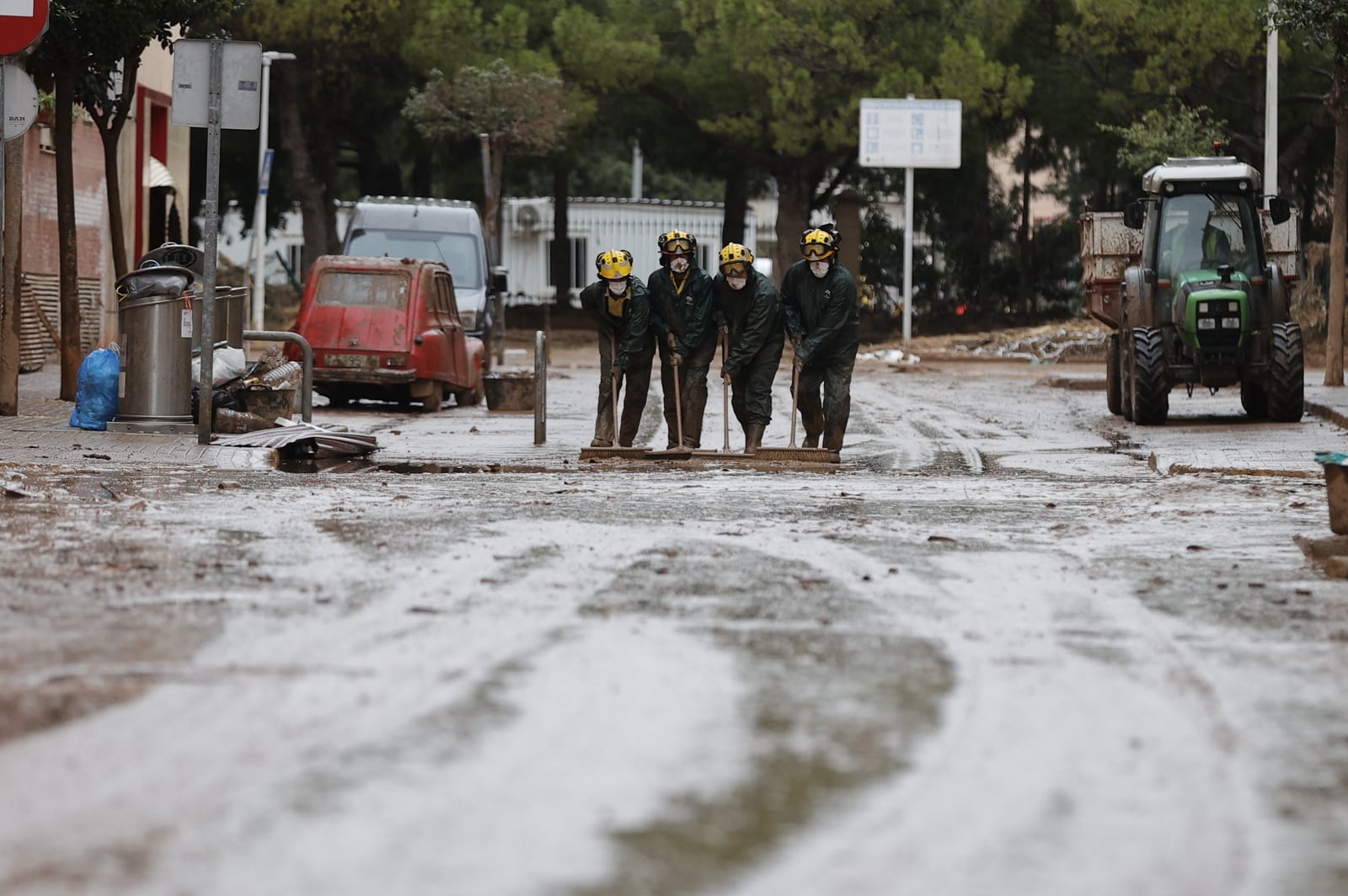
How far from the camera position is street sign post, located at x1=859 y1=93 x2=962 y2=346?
45500mm

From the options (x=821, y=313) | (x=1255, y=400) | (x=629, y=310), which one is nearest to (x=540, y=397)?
(x=629, y=310)

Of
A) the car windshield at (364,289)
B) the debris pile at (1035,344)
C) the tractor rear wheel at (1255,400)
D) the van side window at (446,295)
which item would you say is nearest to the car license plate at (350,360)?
the car windshield at (364,289)

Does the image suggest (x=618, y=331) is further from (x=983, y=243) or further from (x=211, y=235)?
(x=983, y=243)

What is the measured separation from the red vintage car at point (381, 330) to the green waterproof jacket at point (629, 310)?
6.91m

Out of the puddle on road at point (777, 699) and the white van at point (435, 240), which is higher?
the white van at point (435, 240)

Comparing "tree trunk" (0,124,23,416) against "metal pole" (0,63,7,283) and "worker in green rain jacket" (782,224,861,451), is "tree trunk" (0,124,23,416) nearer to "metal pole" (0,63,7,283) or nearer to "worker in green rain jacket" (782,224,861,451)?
"metal pole" (0,63,7,283)

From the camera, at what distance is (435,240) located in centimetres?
2878

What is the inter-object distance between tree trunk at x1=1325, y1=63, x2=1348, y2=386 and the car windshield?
11.0 metres

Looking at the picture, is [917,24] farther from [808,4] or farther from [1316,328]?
[1316,328]

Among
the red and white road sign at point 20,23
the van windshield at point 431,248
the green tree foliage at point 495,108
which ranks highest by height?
the green tree foliage at point 495,108

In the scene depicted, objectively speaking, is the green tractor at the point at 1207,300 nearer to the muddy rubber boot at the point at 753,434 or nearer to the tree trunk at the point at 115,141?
the muddy rubber boot at the point at 753,434

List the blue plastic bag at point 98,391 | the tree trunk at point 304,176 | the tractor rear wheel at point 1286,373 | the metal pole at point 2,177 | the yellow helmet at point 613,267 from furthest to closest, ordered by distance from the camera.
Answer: the tree trunk at point 304,176 → the tractor rear wheel at point 1286,373 → the blue plastic bag at point 98,391 → the yellow helmet at point 613,267 → the metal pole at point 2,177

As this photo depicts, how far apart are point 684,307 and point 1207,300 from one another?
635cm

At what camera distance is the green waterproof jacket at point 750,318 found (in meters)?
16.0
